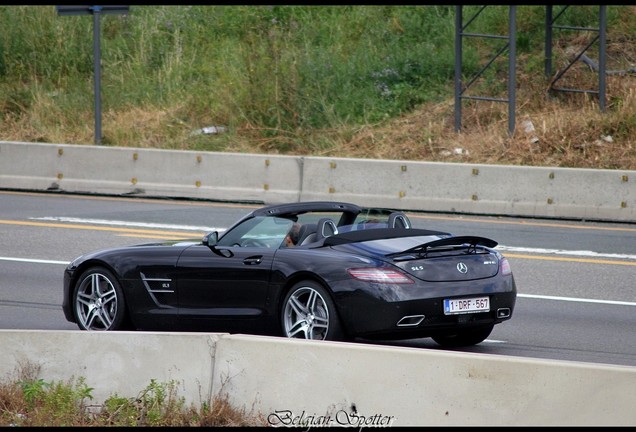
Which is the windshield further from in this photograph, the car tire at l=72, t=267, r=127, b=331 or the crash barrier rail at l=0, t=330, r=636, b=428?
the crash barrier rail at l=0, t=330, r=636, b=428

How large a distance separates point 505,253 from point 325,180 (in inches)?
193

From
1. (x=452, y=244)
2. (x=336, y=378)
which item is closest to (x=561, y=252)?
(x=452, y=244)

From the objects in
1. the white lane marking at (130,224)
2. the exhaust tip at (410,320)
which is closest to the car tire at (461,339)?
the exhaust tip at (410,320)

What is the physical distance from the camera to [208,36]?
30.6 meters

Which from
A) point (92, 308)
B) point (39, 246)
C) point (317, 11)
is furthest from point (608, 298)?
point (317, 11)

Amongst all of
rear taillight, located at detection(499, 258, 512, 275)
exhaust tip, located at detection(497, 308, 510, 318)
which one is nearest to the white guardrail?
exhaust tip, located at detection(497, 308, 510, 318)

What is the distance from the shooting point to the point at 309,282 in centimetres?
945

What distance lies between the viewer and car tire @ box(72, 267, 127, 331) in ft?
34.5

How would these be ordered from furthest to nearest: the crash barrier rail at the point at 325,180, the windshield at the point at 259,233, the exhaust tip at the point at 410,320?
1. the crash barrier rail at the point at 325,180
2. the windshield at the point at 259,233
3. the exhaust tip at the point at 410,320

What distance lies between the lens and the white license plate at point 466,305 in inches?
364

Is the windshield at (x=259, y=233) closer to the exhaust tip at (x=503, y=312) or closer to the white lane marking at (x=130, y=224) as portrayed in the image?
the exhaust tip at (x=503, y=312)

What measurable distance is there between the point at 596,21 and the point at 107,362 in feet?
64.5

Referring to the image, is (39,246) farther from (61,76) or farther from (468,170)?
(61,76)

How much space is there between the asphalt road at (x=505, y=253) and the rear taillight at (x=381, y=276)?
1267 mm
